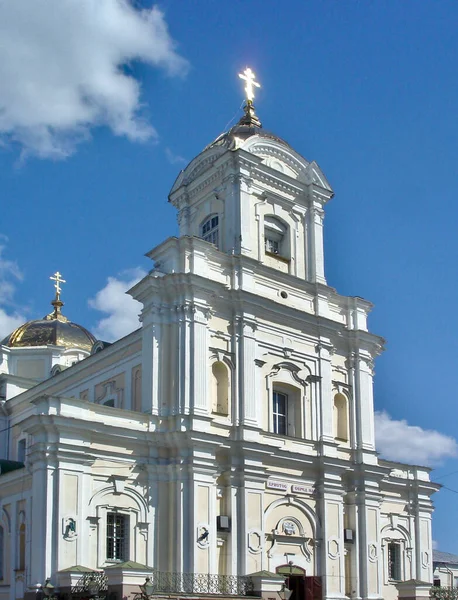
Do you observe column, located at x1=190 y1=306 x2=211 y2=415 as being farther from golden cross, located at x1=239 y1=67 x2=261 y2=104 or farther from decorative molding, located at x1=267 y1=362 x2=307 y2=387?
golden cross, located at x1=239 y1=67 x2=261 y2=104

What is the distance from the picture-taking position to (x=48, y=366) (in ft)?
140

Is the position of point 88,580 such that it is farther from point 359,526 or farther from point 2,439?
point 2,439

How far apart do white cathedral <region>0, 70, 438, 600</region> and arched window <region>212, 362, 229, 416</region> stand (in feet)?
0.16

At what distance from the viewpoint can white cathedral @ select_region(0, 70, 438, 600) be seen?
81.7 feet

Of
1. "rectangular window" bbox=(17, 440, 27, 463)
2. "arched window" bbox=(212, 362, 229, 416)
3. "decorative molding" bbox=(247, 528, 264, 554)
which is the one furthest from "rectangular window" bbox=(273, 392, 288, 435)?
"rectangular window" bbox=(17, 440, 27, 463)

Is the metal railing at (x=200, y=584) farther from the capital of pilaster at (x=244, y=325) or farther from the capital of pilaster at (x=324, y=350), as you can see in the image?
the capital of pilaster at (x=324, y=350)

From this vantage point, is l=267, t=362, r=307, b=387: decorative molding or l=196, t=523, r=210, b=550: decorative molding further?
l=267, t=362, r=307, b=387: decorative molding

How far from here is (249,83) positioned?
35.1m

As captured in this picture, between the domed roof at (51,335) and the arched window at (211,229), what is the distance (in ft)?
41.1

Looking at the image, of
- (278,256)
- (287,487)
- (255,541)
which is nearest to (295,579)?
(255,541)

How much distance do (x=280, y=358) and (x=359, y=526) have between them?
21.1 ft

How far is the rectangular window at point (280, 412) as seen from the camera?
99.8 feet

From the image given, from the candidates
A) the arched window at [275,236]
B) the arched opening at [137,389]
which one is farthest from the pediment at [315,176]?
the arched opening at [137,389]

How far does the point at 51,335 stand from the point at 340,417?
1711cm
